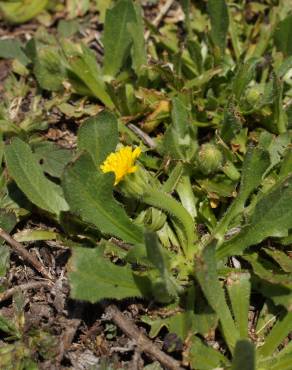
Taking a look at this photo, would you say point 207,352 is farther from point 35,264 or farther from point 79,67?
point 79,67

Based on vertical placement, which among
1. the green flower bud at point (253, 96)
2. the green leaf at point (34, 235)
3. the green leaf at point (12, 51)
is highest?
the green flower bud at point (253, 96)

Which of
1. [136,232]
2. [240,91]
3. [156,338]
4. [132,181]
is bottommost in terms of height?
[156,338]

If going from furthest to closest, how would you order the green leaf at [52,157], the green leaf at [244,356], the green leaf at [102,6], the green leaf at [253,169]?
1. the green leaf at [102,6]
2. the green leaf at [52,157]
3. the green leaf at [253,169]
4. the green leaf at [244,356]

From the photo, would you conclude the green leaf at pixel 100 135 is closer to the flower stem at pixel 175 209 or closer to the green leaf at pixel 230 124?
the flower stem at pixel 175 209

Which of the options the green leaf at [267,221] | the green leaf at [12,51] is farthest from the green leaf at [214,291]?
the green leaf at [12,51]

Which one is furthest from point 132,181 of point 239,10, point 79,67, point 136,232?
point 239,10

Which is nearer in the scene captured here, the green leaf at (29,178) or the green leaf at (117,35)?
the green leaf at (29,178)

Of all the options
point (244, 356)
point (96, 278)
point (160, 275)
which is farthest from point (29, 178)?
point (244, 356)
